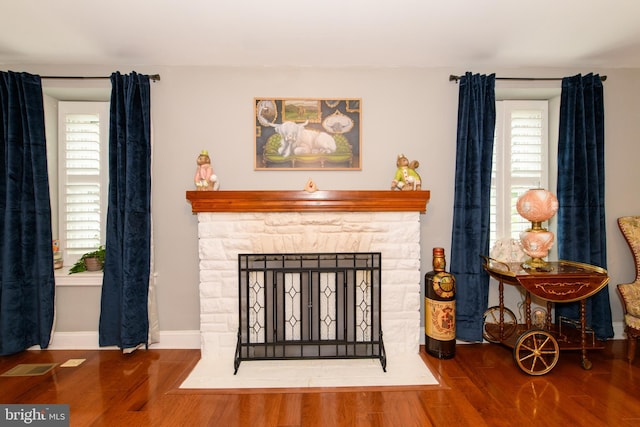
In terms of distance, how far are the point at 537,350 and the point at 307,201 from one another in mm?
1895

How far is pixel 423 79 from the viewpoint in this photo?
2.73 m

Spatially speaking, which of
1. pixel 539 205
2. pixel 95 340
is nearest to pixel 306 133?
pixel 539 205

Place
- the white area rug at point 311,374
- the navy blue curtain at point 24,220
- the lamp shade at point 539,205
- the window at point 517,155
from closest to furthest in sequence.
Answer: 1. the white area rug at point 311,374
2. the lamp shade at point 539,205
3. the navy blue curtain at point 24,220
4. the window at point 517,155

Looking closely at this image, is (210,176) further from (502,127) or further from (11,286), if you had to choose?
(502,127)

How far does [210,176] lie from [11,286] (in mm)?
1732

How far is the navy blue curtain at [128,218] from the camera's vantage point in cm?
253

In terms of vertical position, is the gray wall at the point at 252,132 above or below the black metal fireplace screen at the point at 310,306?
above

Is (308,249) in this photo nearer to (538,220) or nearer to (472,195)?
(472,195)

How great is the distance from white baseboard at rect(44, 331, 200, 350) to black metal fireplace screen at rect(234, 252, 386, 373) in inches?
22.4

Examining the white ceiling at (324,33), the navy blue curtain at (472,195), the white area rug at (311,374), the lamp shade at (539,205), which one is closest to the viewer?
the white ceiling at (324,33)

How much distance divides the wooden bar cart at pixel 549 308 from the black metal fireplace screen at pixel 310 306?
3.08 feet

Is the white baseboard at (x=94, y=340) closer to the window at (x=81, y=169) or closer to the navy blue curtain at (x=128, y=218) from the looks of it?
the navy blue curtain at (x=128, y=218)

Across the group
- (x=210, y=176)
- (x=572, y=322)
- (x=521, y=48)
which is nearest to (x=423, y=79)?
(x=521, y=48)

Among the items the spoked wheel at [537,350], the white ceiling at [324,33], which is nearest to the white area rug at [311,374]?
the spoked wheel at [537,350]
